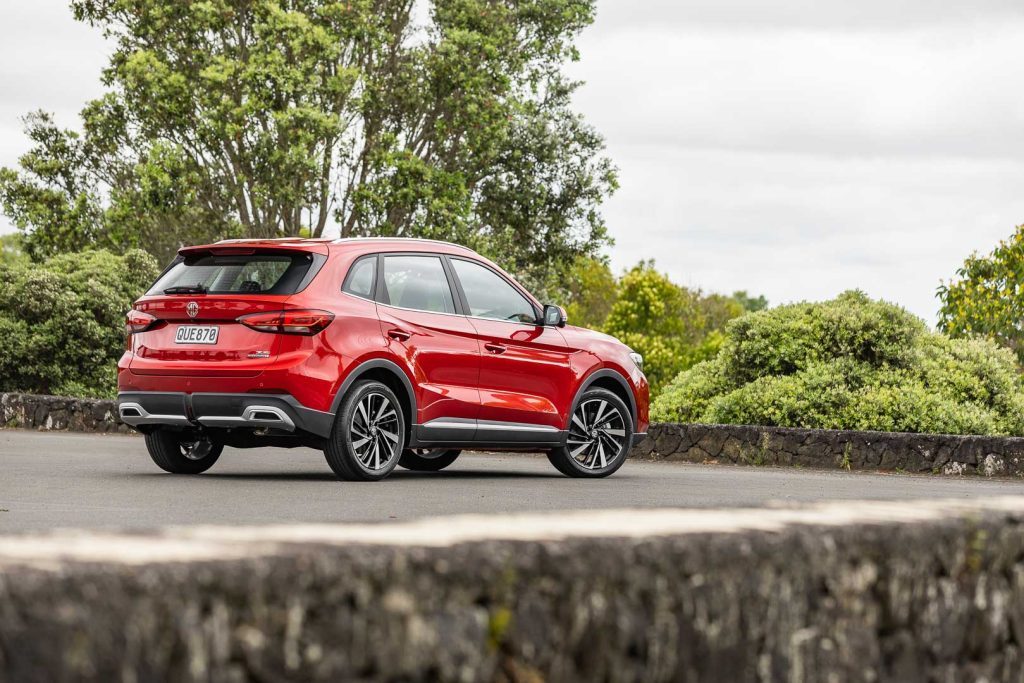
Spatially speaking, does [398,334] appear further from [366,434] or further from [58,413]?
[58,413]

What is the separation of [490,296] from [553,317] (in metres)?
0.63

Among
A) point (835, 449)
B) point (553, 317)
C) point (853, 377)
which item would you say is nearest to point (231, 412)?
point (553, 317)

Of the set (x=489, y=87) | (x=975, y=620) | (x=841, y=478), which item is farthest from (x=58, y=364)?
(x=975, y=620)

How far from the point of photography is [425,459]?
1352 cm

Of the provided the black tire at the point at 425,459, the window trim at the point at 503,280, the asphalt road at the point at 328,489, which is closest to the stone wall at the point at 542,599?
the asphalt road at the point at 328,489

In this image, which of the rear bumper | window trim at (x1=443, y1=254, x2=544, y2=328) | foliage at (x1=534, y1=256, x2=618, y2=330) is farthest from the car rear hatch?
foliage at (x1=534, y1=256, x2=618, y2=330)

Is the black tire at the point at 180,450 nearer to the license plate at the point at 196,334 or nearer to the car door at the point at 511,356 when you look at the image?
the license plate at the point at 196,334

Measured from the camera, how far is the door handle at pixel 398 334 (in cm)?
1106

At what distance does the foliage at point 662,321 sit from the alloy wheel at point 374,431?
4033cm

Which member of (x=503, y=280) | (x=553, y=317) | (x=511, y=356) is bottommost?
(x=511, y=356)

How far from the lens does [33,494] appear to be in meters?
9.56

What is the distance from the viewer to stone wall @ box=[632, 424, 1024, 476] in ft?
51.7

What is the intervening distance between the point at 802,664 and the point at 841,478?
10.9 metres

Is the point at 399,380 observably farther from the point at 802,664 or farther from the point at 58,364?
the point at 58,364
